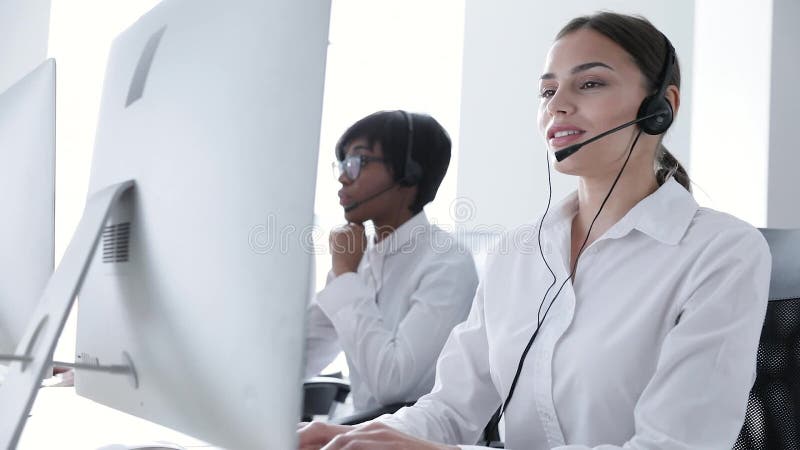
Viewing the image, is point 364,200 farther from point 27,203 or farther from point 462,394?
point 27,203

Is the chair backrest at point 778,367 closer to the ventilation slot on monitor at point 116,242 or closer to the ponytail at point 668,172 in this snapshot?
the ponytail at point 668,172

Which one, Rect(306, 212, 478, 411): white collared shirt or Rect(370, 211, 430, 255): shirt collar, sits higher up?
Rect(370, 211, 430, 255): shirt collar

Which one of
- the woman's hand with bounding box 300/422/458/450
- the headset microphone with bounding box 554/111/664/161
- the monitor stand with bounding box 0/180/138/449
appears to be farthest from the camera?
the headset microphone with bounding box 554/111/664/161

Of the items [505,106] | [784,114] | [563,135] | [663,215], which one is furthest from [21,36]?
[784,114]

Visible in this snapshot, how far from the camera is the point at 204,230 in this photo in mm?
692

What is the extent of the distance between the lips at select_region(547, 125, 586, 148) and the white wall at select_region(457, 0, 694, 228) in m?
2.21

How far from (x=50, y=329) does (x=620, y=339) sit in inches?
30.3

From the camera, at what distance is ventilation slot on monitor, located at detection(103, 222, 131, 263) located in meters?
0.81

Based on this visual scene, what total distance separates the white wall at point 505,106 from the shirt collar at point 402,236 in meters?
1.50

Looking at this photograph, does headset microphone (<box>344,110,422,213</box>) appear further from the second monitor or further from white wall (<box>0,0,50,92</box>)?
white wall (<box>0,0,50,92</box>)

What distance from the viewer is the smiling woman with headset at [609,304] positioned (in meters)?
1.00

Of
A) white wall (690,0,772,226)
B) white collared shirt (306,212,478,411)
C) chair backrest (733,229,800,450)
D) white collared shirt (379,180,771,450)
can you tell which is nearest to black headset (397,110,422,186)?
white collared shirt (306,212,478,411)

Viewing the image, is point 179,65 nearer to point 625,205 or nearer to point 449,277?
point 625,205

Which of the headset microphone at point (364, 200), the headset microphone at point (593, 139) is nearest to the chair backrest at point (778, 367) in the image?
the headset microphone at point (593, 139)
